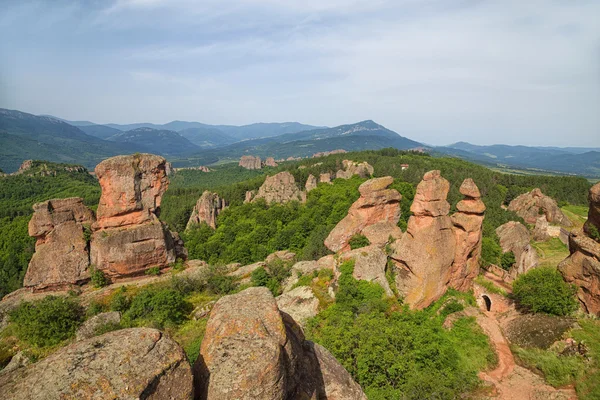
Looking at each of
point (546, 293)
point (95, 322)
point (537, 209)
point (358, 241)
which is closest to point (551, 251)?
point (537, 209)

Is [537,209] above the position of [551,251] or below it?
above

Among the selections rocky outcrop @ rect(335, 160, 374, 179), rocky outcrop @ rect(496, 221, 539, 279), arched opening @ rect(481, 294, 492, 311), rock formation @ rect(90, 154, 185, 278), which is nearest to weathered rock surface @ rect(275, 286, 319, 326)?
rock formation @ rect(90, 154, 185, 278)

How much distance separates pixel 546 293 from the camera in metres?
26.2

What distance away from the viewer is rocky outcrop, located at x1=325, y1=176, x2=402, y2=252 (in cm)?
3797

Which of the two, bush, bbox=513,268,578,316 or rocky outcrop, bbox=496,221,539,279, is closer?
bush, bbox=513,268,578,316

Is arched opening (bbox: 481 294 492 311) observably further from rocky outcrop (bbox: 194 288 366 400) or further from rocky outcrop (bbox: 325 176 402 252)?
rocky outcrop (bbox: 194 288 366 400)

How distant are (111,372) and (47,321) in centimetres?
2214

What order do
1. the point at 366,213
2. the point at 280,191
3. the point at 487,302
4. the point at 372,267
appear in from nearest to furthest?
the point at 372,267
the point at 487,302
the point at 366,213
the point at 280,191

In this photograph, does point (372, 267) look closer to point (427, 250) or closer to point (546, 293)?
point (427, 250)

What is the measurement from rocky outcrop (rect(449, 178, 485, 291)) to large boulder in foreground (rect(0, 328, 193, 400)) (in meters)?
28.7

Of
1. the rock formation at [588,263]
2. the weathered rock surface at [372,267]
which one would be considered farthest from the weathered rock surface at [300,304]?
the rock formation at [588,263]

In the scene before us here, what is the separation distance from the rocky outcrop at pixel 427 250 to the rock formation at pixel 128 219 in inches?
901

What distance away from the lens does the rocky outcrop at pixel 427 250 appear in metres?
27.9

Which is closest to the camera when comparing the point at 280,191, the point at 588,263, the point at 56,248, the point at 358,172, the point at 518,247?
the point at 588,263
